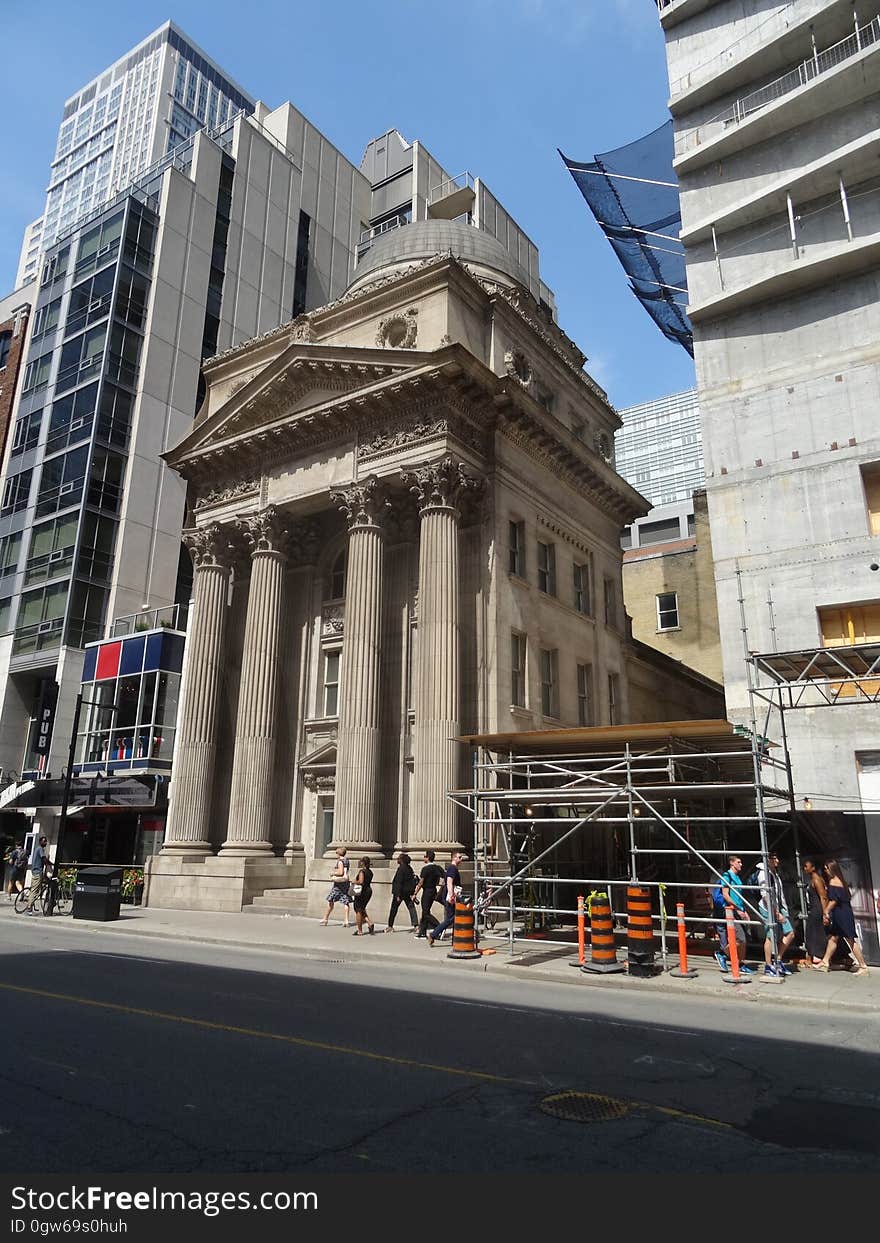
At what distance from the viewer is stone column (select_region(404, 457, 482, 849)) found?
2408 cm

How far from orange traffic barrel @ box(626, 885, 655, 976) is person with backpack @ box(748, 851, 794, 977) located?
1940mm

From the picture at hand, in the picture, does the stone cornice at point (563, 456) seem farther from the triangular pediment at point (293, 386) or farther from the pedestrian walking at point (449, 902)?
the pedestrian walking at point (449, 902)

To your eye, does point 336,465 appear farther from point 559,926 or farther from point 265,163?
point 265,163

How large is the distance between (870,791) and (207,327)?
49.7 meters

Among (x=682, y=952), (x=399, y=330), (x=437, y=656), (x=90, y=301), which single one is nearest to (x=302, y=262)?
(x=90, y=301)

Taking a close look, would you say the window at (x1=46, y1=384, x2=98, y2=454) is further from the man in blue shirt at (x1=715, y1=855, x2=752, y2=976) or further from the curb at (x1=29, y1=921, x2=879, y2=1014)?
the man in blue shirt at (x1=715, y1=855, x2=752, y2=976)

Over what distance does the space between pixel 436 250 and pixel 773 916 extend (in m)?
32.0

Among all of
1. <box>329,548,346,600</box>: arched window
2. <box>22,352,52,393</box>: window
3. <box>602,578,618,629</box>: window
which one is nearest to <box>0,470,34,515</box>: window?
<box>22,352,52,393</box>: window

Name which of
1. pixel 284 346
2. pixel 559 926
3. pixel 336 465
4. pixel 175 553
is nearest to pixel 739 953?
pixel 559 926

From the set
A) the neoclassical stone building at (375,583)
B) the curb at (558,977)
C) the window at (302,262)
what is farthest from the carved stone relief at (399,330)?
the window at (302,262)

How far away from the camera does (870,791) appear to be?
17.2 meters

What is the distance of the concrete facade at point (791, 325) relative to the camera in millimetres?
19859

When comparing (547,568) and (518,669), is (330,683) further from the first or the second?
(547,568)

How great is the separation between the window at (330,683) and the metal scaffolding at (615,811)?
7.38 meters
